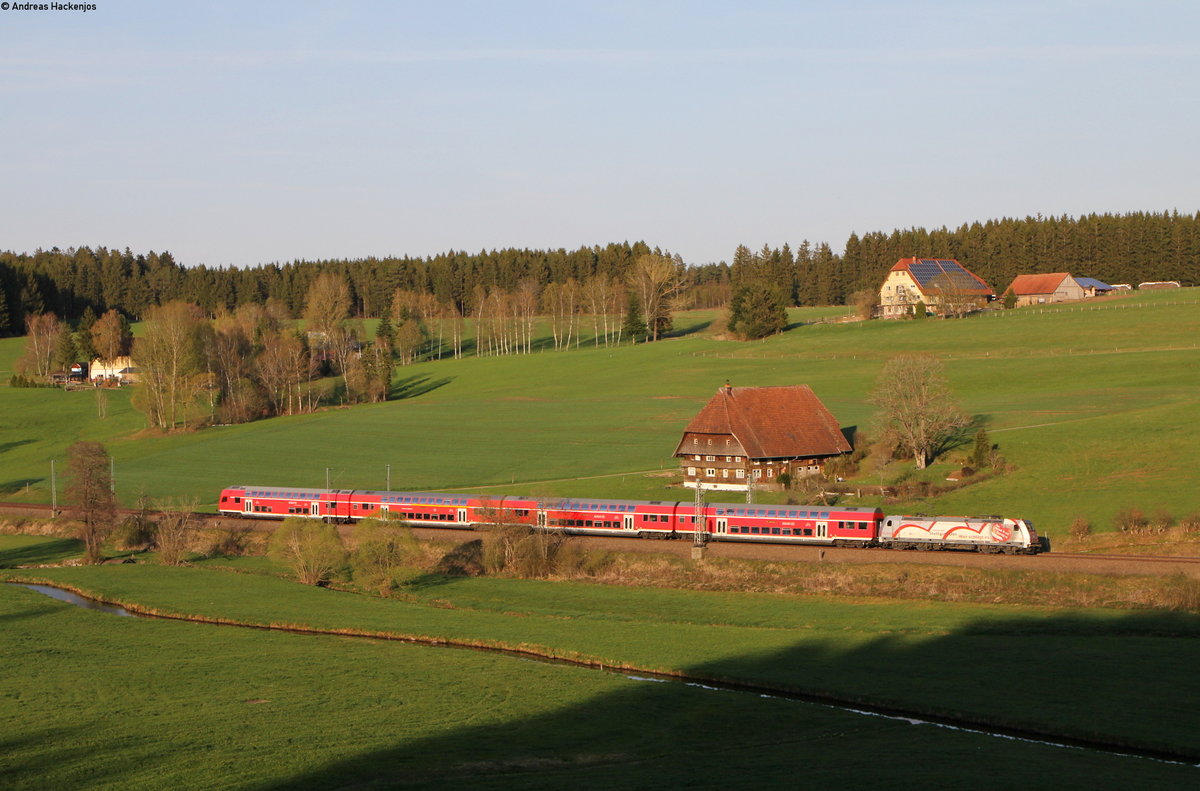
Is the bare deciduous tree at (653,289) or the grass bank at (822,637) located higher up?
the bare deciduous tree at (653,289)

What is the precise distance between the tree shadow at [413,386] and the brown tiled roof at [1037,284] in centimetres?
8029

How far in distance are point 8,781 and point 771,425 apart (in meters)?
55.8

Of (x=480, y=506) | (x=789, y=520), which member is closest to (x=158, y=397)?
(x=480, y=506)

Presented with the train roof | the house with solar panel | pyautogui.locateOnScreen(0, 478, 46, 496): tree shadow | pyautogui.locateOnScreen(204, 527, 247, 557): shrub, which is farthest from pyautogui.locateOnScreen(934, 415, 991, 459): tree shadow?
the house with solar panel

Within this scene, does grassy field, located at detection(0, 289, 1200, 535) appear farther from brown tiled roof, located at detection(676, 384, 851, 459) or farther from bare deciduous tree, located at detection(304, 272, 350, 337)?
bare deciduous tree, located at detection(304, 272, 350, 337)

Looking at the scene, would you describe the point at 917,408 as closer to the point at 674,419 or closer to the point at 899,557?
the point at 899,557

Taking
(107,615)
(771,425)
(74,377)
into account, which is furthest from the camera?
(74,377)

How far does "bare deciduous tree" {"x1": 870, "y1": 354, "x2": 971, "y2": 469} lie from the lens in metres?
71.2

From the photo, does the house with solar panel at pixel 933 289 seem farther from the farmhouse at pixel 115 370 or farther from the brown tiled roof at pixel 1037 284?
the farmhouse at pixel 115 370

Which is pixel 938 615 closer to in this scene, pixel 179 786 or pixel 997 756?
pixel 997 756

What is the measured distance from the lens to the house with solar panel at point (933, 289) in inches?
5787

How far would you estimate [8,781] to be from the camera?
2752 cm

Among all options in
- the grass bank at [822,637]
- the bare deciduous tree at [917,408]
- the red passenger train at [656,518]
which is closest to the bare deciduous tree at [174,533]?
the red passenger train at [656,518]

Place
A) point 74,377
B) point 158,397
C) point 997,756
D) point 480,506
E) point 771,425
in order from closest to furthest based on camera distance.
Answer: point 997,756, point 480,506, point 771,425, point 158,397, point 74,377
